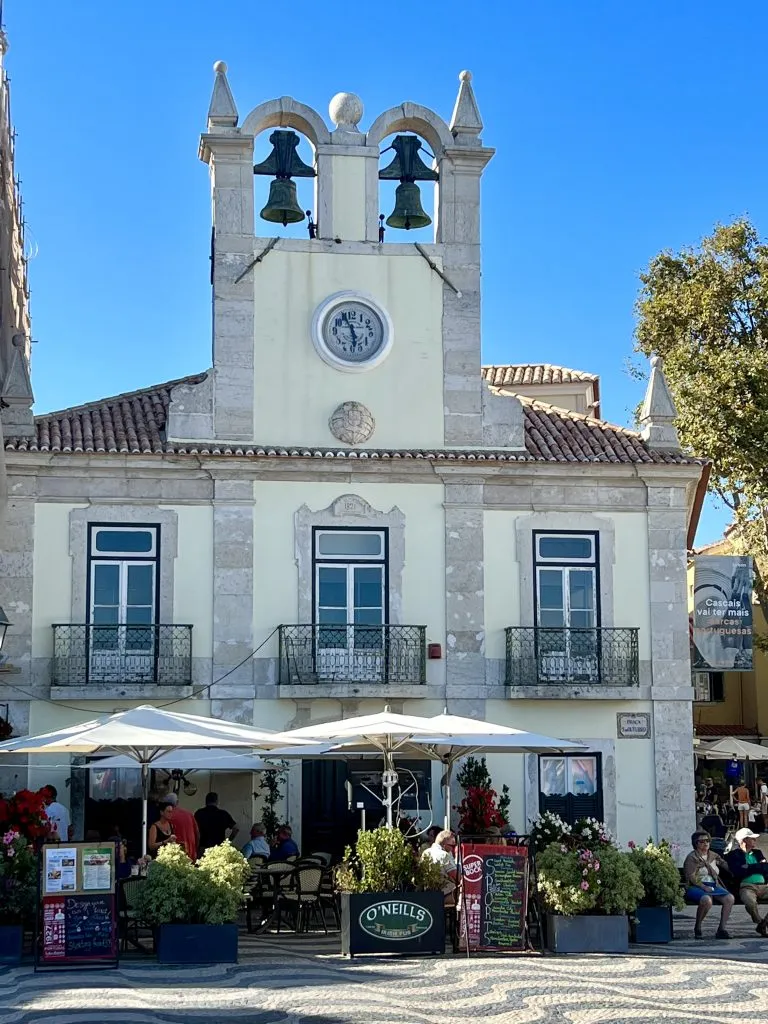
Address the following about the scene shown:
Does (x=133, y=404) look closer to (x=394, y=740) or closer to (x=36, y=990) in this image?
(x=394, y=740)

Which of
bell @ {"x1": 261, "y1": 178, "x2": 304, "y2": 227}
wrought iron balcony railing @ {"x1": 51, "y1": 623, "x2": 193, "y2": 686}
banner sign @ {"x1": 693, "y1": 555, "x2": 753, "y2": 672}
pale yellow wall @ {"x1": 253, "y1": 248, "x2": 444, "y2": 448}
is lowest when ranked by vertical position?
wrought iron balcony railing @ {"x1": 51, "y1": 623, "x2": 193, "y2": 686}

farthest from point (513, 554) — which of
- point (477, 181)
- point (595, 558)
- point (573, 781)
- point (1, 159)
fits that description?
point (1, 159)

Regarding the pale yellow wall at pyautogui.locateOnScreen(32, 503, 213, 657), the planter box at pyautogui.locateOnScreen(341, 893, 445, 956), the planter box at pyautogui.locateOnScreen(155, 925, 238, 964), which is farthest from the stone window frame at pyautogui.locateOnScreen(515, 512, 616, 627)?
the planter box at pyautogui.locateOnScreen(155, 925, 238, 964)

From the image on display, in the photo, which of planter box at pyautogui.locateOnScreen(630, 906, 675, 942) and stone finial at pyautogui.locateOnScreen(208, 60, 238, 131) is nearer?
planter box at pyautogui.locateOnScreen(630, 906, 675, 942)

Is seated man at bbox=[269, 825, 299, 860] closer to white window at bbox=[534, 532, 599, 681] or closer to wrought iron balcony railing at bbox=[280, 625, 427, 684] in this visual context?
wrought iron balcony railing at bbox=[280, 625, 427, 684]

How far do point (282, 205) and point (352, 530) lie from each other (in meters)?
4.33

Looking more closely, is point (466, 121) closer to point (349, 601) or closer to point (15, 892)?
point (349, 601)

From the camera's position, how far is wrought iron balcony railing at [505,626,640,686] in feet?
68.0

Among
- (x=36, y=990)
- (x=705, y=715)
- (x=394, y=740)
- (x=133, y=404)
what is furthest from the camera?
(x=705, y=715)

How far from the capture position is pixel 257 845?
58.5 ft

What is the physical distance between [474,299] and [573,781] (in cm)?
642

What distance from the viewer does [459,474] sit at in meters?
21.1

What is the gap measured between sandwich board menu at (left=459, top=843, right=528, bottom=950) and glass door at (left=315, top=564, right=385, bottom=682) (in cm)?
663

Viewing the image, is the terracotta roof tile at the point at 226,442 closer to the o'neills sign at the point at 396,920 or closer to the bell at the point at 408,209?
the bell at the point at 408,209
